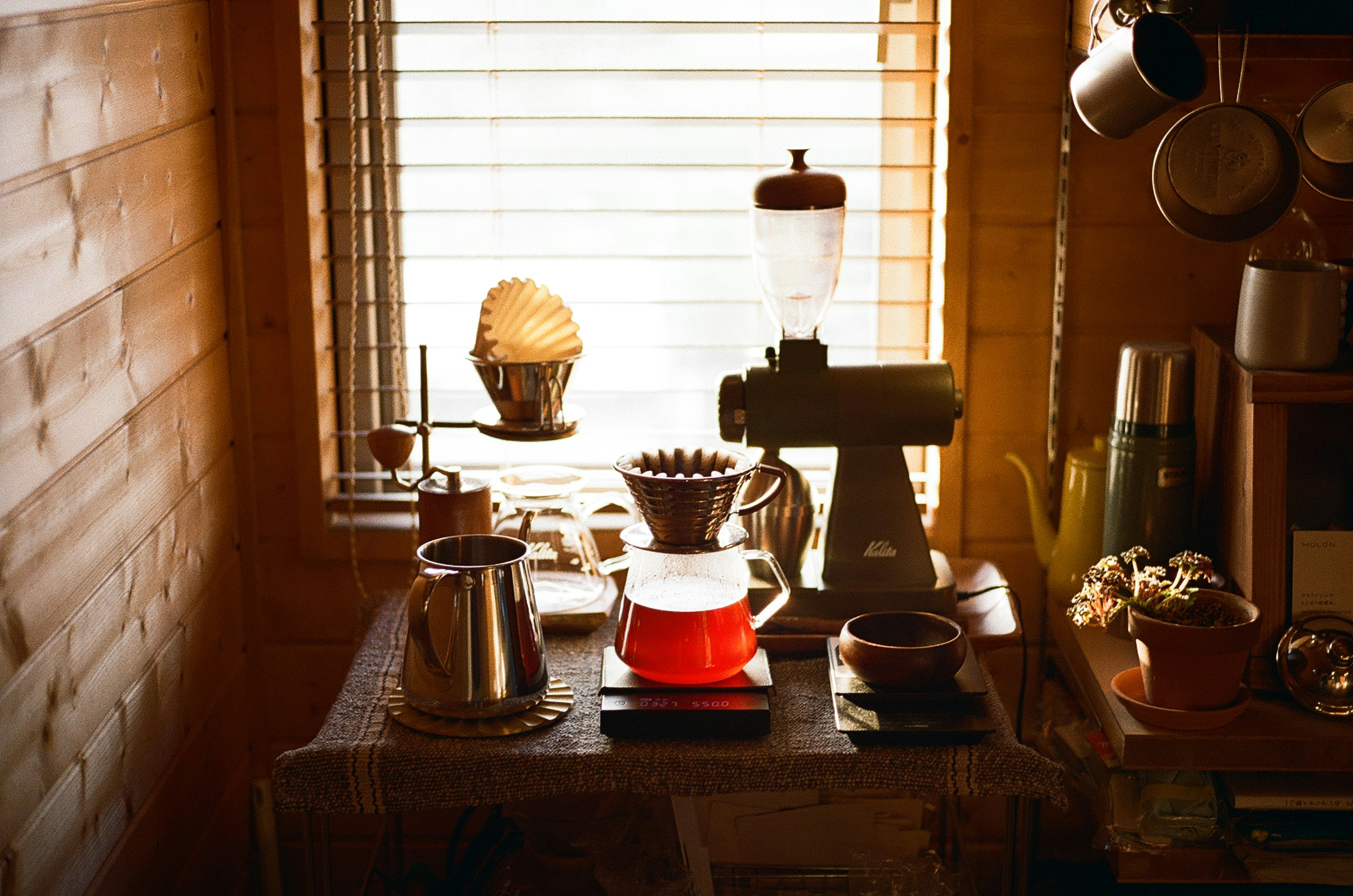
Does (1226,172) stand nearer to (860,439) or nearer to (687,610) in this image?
(860,439)

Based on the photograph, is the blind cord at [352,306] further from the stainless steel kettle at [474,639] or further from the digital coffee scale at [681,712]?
the digital coffee scale at [681,712]

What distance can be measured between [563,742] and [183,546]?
27.4 inches

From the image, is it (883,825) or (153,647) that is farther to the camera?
(883,825)

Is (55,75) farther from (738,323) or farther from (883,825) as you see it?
(883,825)

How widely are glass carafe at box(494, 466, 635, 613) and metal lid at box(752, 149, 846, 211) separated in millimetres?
444

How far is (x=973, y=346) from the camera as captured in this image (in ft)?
6.53

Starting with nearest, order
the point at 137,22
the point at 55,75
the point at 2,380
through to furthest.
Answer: the point at 2,380 < the point at 55,75 < the point at 137,22

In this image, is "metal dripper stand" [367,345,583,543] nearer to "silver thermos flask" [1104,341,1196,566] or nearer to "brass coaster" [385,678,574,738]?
"brass coaster" [385,678,574,738]

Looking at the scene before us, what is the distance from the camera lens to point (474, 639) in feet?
4.71

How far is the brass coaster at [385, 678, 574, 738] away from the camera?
145 cm

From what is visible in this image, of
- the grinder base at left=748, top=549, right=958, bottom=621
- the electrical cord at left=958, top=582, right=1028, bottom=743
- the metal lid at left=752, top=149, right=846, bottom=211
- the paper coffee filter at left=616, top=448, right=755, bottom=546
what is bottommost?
the electrical cord at left=958, top=582, right=1028, bottom=743

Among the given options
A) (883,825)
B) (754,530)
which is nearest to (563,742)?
(754,530)

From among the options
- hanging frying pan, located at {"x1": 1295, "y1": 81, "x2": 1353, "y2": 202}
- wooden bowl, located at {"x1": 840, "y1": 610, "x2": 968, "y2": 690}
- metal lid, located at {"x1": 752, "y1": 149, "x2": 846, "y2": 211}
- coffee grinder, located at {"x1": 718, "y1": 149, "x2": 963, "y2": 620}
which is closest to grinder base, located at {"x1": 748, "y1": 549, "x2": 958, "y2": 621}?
coffee grinder, located at {"x1": 718, "y1": 149, "x2": 963, "y2": 620}

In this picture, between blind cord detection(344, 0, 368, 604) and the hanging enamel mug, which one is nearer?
the hanging enamel mug
